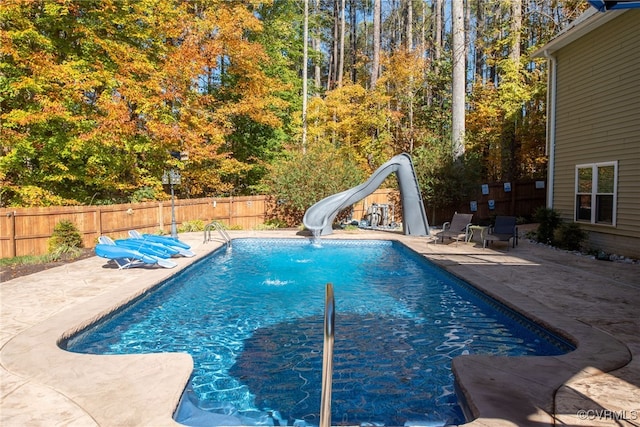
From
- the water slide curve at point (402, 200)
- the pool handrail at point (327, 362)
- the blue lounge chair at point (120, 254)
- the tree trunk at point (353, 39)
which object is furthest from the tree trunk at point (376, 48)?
the pool handrail at point (327, 362)

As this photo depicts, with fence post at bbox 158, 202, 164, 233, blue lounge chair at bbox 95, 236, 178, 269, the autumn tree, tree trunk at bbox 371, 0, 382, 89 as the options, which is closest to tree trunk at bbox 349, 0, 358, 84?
tree trunk at bbox 371, 0, 382, 89

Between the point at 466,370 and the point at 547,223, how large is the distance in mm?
9674

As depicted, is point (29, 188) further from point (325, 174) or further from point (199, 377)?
point (199, 377)

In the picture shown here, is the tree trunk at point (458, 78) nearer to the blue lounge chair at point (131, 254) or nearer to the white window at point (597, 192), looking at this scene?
the white window at point (597, 192)

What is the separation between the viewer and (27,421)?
2.74m

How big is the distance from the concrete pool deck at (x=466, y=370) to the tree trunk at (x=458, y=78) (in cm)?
1091

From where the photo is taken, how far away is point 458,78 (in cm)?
1653

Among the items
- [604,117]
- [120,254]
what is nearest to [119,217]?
[120,254]

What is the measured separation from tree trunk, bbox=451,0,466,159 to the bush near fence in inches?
111

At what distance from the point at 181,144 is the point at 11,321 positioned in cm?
1156

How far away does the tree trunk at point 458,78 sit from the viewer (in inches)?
643

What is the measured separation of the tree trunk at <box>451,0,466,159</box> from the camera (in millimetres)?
16344

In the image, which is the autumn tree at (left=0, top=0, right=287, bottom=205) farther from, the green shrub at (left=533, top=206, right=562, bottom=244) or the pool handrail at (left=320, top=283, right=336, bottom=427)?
the pool handrail at (left=320, top=283, right=336, bottom=427)

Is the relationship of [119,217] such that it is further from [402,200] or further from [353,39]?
[353,39]
